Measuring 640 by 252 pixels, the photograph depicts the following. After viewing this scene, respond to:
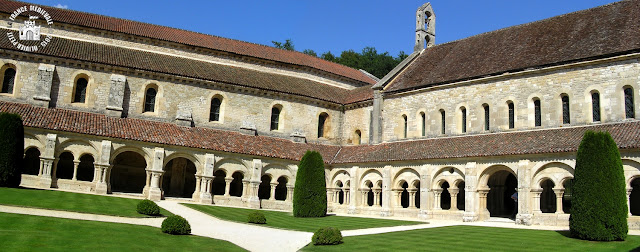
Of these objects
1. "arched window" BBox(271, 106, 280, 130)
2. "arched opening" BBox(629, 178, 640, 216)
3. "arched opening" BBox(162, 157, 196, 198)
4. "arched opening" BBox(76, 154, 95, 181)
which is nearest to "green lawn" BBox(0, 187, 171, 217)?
"arched opening" BBox(76, 154, 95, 181)

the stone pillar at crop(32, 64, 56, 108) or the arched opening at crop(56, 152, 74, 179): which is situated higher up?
the stone pillar at crop(32, 64, 56, 108)

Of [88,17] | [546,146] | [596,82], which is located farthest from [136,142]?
[596,82]

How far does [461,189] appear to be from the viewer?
34.2 meters

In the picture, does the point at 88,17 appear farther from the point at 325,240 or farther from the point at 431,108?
the point at 325,240

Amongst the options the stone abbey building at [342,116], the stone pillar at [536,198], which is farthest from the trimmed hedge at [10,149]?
the stone pillar at [536,198]

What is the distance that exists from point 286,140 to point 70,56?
50.2ft

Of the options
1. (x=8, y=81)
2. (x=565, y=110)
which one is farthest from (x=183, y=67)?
(x=565, y=110)

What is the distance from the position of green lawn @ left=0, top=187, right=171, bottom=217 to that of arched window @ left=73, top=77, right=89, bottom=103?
9.24 metres

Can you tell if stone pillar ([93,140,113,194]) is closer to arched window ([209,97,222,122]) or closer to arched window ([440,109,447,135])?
arched window ([209,97,222,122])

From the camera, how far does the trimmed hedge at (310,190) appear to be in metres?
29.2

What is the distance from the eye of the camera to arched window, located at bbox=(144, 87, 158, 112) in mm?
36094

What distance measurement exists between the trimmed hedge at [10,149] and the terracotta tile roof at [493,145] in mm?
19405

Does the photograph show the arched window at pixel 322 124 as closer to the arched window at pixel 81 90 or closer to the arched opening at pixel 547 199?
the arched window at pixel 81 90

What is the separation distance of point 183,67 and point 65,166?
10401 mm
